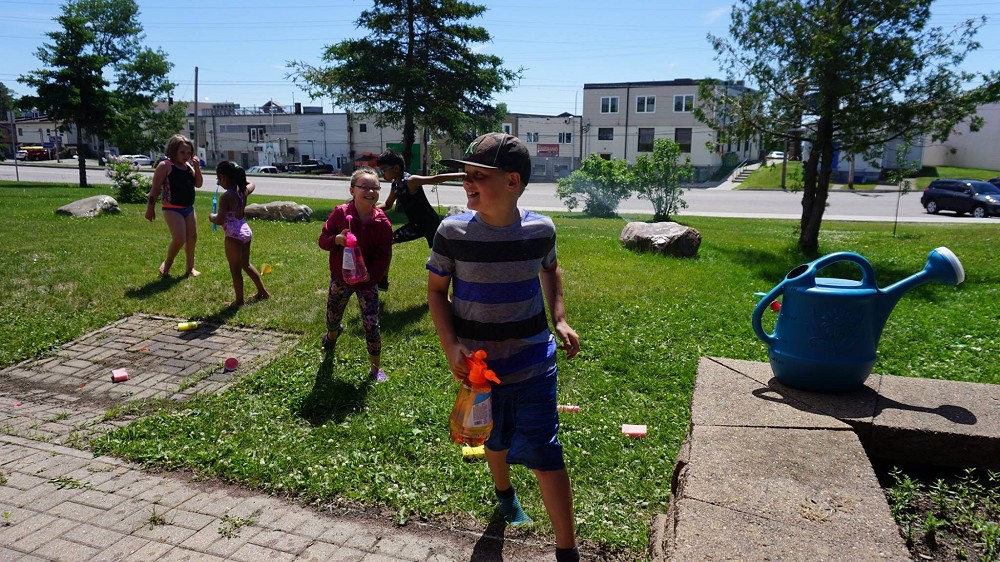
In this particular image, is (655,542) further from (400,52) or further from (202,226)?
(400,52)

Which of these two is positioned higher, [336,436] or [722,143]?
[722,143]

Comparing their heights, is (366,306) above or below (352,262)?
below

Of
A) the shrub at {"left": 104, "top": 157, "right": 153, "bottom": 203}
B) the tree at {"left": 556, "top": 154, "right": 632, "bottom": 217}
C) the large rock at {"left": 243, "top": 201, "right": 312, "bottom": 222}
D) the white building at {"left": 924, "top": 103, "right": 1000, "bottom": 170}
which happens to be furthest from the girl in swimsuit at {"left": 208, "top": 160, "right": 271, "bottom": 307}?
the white building at {"left": 924, "top": 103, "right": 1000, "bottom": 170}

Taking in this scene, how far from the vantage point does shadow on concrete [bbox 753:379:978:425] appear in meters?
3.45

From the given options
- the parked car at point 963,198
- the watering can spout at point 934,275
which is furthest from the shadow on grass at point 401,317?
the parked car at point 963,198

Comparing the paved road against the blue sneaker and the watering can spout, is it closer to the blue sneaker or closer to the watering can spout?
the watering can spout

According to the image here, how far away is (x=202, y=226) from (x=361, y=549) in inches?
494

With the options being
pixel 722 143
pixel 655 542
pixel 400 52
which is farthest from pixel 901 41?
pixel 400 52

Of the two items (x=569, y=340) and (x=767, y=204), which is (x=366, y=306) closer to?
(x=569, y=340)

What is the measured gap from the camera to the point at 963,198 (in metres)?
27.3

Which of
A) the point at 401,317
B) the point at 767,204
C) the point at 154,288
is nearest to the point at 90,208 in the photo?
the point at 154,288

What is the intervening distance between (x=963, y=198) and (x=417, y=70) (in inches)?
872

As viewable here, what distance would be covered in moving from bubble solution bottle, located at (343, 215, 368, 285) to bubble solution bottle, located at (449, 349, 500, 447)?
2525 mm

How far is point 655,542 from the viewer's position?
3189 millimetres
